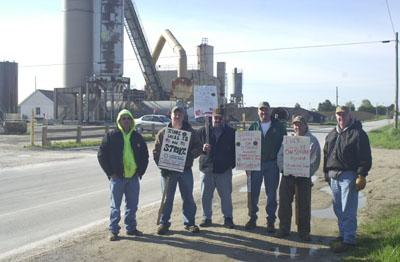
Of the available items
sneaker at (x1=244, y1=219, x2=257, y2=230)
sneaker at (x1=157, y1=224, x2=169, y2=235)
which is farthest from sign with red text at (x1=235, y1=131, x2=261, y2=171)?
sneaker at (x1=157, y1=224, x2=169, y2=235)

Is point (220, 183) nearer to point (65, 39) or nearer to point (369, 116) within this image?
point (65, 39)

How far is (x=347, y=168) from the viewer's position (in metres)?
5.65

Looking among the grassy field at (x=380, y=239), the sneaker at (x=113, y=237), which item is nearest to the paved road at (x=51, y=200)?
the sneaker at (x=113, y=237)

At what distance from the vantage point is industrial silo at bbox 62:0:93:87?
44.3 meters

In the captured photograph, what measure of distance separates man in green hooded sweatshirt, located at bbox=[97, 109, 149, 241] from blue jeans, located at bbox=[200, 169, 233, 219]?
106cm

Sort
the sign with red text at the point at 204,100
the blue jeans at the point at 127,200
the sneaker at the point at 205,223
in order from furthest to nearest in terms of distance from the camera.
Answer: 1. the sign with red text at the point at 204,100
2. the sneaker at the point at 205,223
3. the blue jeans at the point at 127,200

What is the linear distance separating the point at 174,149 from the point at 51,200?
3.86 metres

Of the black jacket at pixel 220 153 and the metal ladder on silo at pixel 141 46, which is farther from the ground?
the metal ladder on silo at pixel 141 46

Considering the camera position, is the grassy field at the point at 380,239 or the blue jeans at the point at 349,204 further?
the blue jeans at the point at 349,204

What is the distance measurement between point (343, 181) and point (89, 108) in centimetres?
4431

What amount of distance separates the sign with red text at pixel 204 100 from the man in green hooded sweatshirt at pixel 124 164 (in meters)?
1.79

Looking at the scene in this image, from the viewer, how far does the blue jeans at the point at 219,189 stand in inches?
263

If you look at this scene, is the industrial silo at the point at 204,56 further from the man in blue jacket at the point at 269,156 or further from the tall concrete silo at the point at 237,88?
the man in blue jacket at the point at 269,156

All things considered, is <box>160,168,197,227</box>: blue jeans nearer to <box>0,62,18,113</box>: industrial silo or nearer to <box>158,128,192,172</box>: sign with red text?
<box>158,128,192,172</box>: sign with red text
